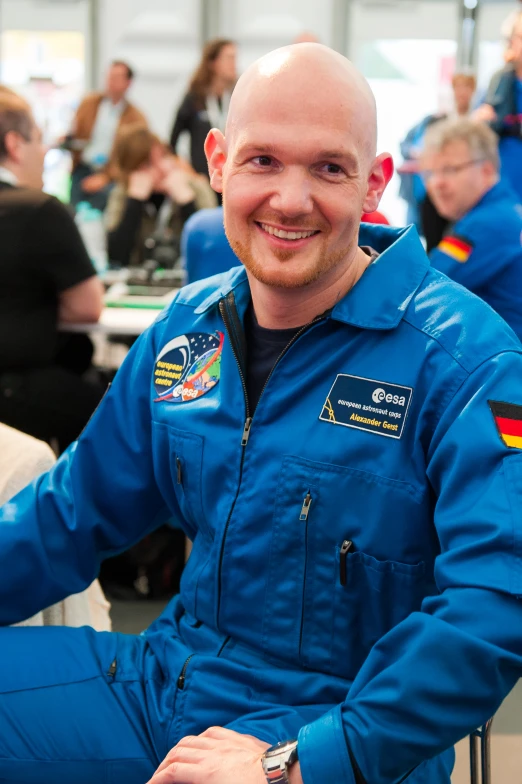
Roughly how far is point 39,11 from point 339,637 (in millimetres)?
8724

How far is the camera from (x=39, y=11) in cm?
898

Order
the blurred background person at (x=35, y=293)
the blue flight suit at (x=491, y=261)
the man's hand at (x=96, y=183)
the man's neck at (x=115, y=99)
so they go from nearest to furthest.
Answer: the blurred background person at (x=35, y=293) < the blue flight suit at (x=491, y=261) < the man's hand at (x=96, y=183) < the man's neck at (x=115, y=99)

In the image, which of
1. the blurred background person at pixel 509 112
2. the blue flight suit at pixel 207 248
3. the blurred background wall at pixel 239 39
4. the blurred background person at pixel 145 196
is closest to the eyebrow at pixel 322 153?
the blue flight suit at pixel 207 248

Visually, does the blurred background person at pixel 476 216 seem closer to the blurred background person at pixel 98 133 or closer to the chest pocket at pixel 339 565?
the chest pocket at pixel 339 565

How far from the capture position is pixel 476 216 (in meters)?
3.41

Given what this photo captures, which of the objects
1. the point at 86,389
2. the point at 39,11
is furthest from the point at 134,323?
the point at 39,11

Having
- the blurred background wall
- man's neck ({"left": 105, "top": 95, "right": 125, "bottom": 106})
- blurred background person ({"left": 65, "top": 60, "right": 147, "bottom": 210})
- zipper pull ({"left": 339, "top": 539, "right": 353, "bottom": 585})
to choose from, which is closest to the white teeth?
zipper pull ({"left": 339, "top": 539, "right": 353, "bottom": 585})

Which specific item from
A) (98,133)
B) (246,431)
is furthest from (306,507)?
(98,133)

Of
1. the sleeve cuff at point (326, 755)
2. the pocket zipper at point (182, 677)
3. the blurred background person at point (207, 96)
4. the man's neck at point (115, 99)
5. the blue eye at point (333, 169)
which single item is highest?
the blue eye at point (333, 169)

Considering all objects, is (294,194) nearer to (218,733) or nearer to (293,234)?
(293,234)

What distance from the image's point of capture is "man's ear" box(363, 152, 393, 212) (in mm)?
1348

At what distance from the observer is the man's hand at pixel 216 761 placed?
3.59 ft

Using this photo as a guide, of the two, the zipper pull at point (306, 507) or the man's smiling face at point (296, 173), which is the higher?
the man's smiling face at point (296, 173)

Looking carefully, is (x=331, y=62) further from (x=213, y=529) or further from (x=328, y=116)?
(x=213, y=529)
